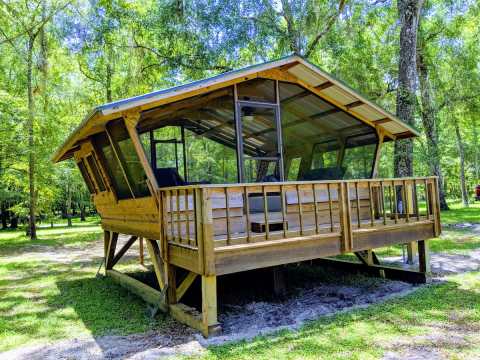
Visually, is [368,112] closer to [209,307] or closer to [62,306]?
[209,307]

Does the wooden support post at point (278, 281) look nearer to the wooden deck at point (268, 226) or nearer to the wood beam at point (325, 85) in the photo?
the wooden deck at point (268, 226)

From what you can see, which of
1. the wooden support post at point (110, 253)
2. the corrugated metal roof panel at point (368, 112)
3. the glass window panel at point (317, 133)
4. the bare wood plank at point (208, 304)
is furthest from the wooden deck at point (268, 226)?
the wooden support post at point (110, 253)

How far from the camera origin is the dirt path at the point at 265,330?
419 cm

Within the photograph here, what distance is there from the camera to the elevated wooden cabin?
514cm

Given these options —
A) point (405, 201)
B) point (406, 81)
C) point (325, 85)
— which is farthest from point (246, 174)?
point (406, 81)

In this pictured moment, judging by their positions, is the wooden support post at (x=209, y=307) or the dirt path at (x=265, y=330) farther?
the wooden support post at (x=209, y=307)

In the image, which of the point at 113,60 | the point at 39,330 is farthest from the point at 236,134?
the point at 113,60

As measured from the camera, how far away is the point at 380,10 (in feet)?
51.8

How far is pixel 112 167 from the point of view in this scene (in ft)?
23.4

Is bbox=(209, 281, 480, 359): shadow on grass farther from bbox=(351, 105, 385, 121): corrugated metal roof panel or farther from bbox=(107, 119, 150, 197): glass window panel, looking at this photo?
bbox=(351, 105, 385, 121): corrugated metal roof panel

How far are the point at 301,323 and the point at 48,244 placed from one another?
14.6 meters

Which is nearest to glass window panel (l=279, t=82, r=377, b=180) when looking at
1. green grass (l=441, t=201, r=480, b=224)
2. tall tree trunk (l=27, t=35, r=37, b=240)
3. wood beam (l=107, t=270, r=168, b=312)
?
wood beam (l=107, t=270, r=168, b=312)

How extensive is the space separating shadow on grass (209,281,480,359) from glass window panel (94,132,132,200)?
3.78 meters

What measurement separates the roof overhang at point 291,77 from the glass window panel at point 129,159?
0.27m
